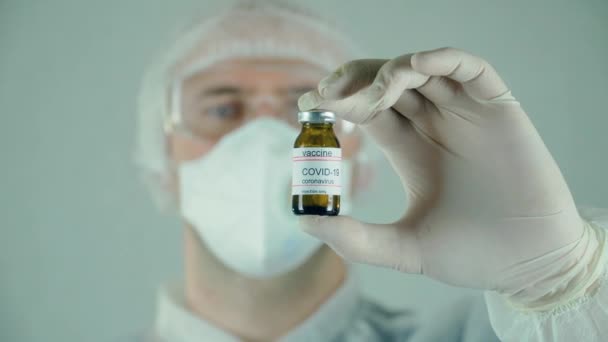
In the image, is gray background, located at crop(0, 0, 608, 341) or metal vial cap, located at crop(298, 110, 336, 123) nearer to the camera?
metal vial cap, located at crop(298, 110, 336, 123)

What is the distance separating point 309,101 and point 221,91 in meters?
0.92

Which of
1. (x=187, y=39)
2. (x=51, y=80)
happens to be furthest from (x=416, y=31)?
(x=51, y=80)

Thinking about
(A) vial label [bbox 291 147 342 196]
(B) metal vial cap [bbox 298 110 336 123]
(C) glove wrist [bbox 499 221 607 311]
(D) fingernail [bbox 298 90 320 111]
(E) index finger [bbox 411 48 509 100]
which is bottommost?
(C) glove wrist [bbox 499 221 607 311]

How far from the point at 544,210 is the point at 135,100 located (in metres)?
1.35

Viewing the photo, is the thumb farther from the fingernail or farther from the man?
the fingernail

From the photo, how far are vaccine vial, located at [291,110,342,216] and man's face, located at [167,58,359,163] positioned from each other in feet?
2.61

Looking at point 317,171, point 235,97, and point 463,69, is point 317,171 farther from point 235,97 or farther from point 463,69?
point 235,97

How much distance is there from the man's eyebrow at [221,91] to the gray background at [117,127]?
0.29 m

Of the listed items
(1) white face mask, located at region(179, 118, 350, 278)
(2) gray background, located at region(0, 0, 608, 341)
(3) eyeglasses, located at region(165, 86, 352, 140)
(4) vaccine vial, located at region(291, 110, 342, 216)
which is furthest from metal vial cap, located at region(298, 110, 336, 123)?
(2) gray background, located at region(0, 0, 608, 341)

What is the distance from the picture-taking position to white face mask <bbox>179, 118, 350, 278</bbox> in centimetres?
163

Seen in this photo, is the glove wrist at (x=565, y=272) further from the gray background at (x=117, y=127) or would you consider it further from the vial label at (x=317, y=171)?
the gray background at (x=117, y=127)

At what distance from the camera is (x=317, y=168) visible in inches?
36.0

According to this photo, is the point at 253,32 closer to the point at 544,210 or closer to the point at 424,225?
the point at 424,225


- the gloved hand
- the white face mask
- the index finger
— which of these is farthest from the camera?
the white face mask
